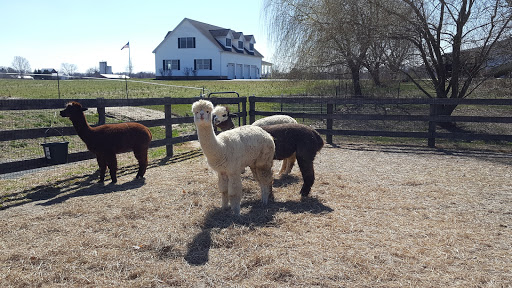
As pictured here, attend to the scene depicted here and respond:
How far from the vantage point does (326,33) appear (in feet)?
52.1

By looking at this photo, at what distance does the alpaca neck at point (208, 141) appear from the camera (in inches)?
201

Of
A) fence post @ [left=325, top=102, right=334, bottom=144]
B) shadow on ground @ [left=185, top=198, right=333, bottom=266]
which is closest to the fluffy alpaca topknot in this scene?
shadow on ground @ [left=185, top=198, right=333, bottom=266]

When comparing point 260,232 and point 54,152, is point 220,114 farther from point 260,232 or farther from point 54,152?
point 260,232

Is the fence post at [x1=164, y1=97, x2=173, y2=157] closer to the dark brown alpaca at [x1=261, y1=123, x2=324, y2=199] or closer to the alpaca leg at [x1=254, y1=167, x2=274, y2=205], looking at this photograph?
the dark brown alpaca at [x1=261, y1=123, x2=324, y2=199]

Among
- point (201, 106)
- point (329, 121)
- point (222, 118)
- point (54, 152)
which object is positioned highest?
point (201, 106)

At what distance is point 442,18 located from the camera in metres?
13.1

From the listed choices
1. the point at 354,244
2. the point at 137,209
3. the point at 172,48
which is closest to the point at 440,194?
the point at 354,244

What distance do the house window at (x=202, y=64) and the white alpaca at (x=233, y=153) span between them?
4216 centimetres

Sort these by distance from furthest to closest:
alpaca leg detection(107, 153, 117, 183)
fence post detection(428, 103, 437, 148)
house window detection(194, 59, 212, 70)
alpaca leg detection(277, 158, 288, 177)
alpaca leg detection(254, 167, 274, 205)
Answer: house window detection(194, 59, 212, 70), fence post detection(428, 103, 437, 148), alpaca leg detection(277, 158, 288, 177), alpaca leg detection(107, 153, 117, 183), alpaca leg detection(254, 167, 274, 205)

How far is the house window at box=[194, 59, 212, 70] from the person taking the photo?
46906 mm

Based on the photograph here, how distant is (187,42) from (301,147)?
43613 millimetres

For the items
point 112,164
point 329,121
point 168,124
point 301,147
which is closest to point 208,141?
point 301,147

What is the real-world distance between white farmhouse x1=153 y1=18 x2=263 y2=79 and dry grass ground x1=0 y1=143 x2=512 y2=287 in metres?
39.9

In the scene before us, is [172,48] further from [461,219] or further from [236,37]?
[461,219]
